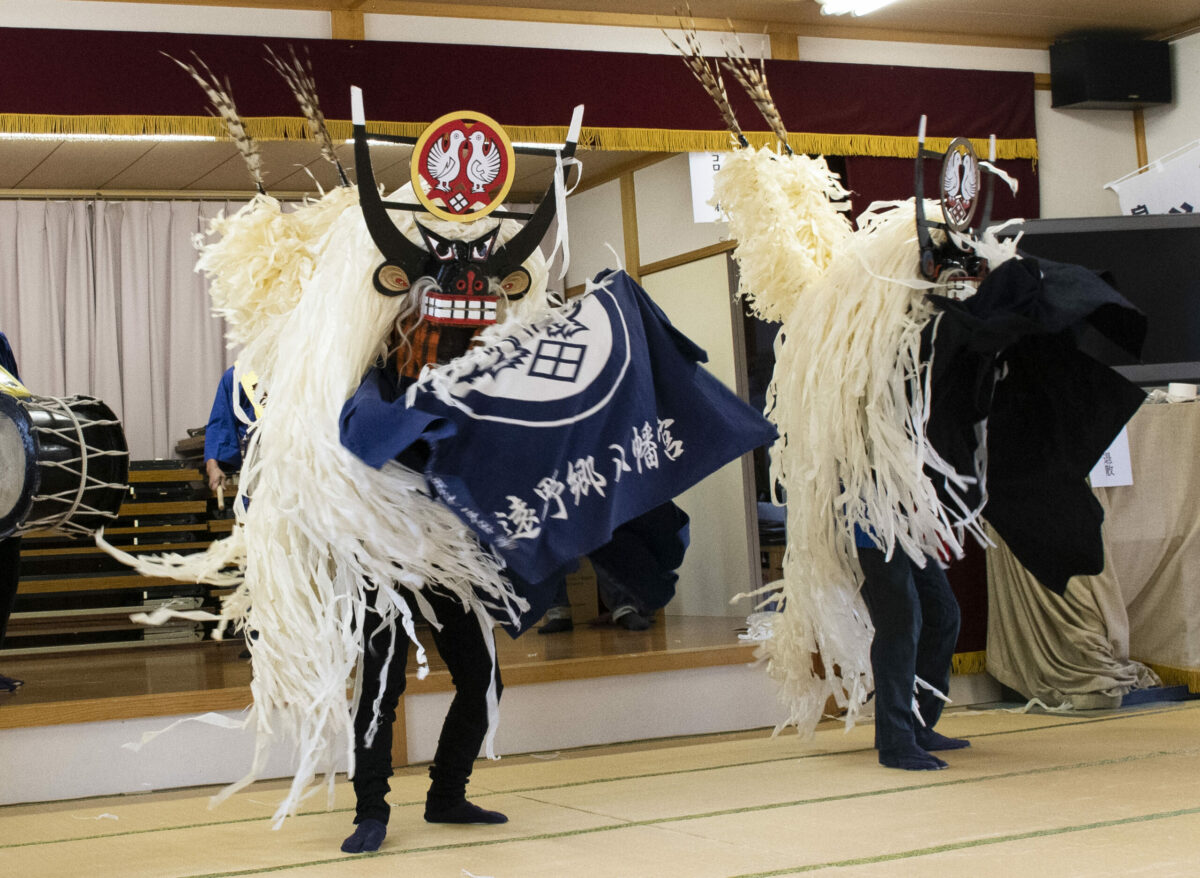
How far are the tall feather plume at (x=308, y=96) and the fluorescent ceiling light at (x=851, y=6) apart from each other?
184 centimetres

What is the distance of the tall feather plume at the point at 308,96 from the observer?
2.89m

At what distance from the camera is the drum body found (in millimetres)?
2631

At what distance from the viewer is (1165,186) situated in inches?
201

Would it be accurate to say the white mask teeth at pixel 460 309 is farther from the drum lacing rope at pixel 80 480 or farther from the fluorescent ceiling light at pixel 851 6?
the fluorescent ceiling light at pixel 851 6

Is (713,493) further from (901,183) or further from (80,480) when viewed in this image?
(80,480)

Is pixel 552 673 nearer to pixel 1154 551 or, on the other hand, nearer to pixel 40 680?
pixel 40 680

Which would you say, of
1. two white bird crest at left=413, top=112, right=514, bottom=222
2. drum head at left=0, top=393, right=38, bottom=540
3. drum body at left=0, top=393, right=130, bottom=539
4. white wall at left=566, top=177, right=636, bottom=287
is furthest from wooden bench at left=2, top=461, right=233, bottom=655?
two white bird crest at left=413, top=112, right=514, bottom=222

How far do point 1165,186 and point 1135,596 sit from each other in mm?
1633

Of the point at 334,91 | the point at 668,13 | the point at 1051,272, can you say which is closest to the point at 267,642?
the point at 1051,272

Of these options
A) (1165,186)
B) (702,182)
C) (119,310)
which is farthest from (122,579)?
(1165,186)

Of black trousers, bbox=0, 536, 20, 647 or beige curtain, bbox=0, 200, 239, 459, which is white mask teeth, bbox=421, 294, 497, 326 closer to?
black trousers, bbox=0, 536, 20, 647

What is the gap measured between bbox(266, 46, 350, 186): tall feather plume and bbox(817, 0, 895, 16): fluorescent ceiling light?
184cm

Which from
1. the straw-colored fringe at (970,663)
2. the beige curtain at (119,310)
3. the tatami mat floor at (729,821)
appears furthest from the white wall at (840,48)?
the beige curtain at (119,310)

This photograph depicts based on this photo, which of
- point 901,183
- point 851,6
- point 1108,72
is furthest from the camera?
point 1108,72
